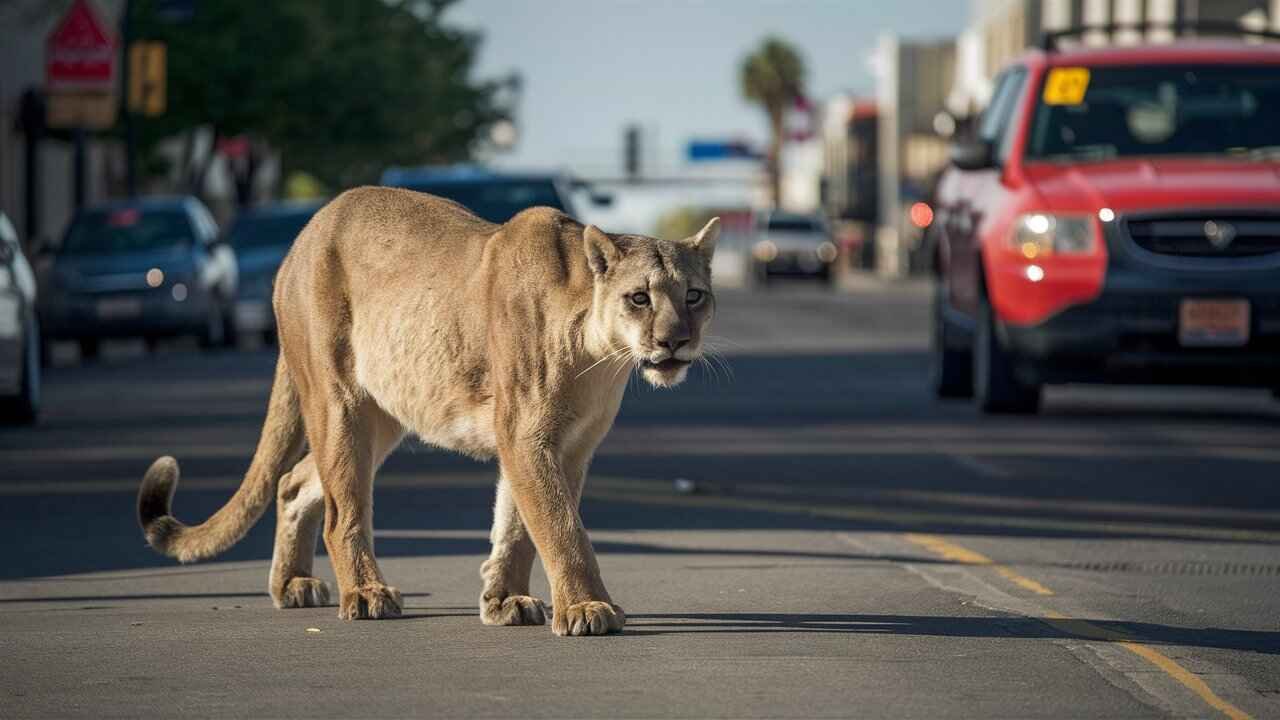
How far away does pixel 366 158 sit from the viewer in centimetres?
6906

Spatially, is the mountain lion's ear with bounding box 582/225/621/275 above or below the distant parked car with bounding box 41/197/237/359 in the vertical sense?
above

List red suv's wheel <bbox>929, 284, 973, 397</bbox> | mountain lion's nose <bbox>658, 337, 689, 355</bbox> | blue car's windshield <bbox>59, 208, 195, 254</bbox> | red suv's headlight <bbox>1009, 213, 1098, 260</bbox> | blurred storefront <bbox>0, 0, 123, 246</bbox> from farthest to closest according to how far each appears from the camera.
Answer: blurred storefront <bbox>0, 0, 123, 246</bbox> < blue car's windshield <bbox>59, 208, 195, 254</bbox> < red suv's wheel <bbox>929, 284, 973, 397</bbox> < red suv's headlight <bbox>1009, 213, 1098, 260</bbox> < mountain lion's nose <bbox>658, 337, 689, 355</bbox>

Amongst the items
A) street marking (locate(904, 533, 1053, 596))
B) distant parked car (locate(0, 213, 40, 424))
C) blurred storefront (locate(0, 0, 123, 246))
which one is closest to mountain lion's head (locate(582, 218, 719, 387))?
street marking (locate(904, 533, 1053, 596))

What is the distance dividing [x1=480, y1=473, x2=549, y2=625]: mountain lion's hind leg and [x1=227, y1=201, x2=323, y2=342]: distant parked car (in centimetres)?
2403

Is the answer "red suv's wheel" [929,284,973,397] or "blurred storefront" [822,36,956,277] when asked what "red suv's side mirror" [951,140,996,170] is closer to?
"red suv's wheel" [929,284,973,397]

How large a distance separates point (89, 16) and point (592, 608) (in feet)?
93.4

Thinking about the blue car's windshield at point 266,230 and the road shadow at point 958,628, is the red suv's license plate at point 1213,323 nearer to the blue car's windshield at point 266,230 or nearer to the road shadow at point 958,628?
the road shadow at point 958,628

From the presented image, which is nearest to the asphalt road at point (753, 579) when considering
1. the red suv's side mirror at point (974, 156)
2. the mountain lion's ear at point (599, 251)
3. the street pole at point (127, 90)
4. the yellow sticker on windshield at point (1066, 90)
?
the mountain lion's ear at point (599, 251)

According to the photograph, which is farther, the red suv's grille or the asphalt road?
the red suv's grille

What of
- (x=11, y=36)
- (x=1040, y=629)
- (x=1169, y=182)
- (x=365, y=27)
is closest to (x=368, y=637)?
(x=1040, y=629)

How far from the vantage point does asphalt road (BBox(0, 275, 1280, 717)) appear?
7.80 m

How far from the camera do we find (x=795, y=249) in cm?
7156

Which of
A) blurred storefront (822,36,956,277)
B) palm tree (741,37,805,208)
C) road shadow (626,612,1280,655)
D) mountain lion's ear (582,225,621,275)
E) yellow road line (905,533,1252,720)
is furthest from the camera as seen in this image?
palm tree (741,37,805,208)

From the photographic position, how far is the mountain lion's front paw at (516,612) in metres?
9.05
